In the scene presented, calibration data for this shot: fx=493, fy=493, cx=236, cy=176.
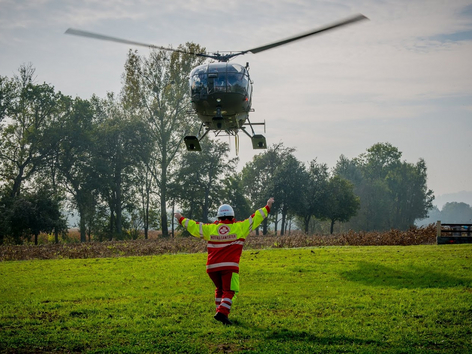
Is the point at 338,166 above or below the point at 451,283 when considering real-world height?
above

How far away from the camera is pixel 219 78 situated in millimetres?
20797

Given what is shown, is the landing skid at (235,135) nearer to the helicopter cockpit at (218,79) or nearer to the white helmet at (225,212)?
the helicopter cockpit at (218,79)

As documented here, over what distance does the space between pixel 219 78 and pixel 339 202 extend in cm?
5841

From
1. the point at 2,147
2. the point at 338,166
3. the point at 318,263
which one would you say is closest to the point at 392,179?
the point at 338,166

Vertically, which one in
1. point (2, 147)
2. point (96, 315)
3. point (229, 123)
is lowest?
point (96, 315)

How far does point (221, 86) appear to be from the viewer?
20.8 m

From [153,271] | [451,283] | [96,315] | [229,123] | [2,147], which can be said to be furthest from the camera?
[2,147]

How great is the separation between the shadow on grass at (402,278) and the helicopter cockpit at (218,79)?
892 cm

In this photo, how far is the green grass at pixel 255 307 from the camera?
389 inches

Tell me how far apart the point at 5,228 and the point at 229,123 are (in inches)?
1395

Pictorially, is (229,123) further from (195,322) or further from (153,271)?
(195,322)

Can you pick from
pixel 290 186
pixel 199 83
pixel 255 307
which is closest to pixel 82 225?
pixel 290 186

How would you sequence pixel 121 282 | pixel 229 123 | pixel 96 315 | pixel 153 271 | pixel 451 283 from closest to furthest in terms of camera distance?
pixel 96 315, pixel 451 283, pixel 121 282, pixel 153 271, pixel 229 123

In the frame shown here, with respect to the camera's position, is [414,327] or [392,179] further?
[392,179]
